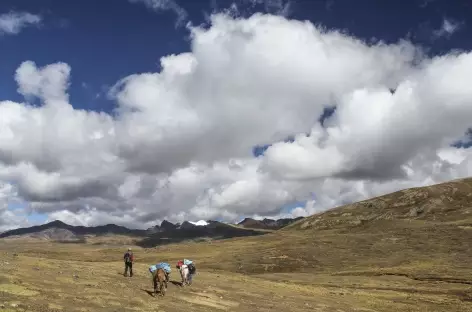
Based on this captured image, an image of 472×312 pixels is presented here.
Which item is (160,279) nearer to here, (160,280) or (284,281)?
(160,280)

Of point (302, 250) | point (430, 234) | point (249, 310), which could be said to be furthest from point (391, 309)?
point (430, 234)

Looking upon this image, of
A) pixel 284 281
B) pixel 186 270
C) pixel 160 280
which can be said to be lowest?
pixel 284 281

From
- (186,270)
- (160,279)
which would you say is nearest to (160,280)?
(160,279)

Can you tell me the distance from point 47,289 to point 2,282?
3.17 metres

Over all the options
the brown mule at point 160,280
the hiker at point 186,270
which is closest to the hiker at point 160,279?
the brown mule at point 160,280

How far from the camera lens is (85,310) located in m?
29.2

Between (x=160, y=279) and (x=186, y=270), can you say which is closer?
(x=160, y=279)

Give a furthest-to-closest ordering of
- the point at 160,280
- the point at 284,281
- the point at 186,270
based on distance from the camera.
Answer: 1. the point at 284,281
2. the point at 186,270
3. the point at 160,280

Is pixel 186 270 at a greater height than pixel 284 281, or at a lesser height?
greater

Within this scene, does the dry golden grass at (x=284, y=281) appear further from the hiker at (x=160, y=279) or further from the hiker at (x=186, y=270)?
the hiker at (x=186, y=270)

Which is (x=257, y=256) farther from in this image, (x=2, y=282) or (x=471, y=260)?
(x=2, y=282)

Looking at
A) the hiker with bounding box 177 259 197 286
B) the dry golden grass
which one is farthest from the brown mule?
the hiker with bounding box 177 259 197 286

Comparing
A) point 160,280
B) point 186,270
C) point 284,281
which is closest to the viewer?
point 160,280

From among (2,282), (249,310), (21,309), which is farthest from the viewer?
(249,310)
